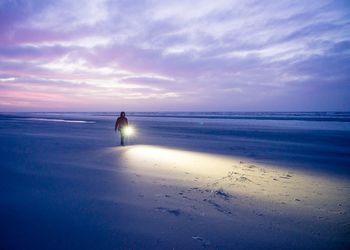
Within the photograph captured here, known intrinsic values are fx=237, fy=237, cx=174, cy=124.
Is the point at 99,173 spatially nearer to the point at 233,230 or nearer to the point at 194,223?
the point at 194,223

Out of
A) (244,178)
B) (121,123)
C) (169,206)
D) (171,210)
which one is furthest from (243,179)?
(121,123)

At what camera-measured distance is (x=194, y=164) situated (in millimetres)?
10242

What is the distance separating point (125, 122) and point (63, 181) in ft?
29.9

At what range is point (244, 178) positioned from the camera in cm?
825

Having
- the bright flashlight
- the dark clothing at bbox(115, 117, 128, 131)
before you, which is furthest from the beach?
the bright flashlight

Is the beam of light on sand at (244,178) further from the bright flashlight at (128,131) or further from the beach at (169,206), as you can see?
the bright flashlight at (128,131)

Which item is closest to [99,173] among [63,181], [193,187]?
[63,181]

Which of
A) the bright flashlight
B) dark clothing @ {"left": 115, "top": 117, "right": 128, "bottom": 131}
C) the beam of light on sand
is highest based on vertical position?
dark clothing @ {"left": 115, "top": 117, "right": 128, "bottom": 131}

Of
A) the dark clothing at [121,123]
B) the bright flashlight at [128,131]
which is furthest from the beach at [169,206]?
the bright flashlight at [128,131]

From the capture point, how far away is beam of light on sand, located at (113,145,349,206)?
6.71 m

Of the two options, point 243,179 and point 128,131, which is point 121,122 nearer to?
point 128,131

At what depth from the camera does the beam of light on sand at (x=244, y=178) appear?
22.0 feet

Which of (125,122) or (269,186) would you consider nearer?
(269,186)

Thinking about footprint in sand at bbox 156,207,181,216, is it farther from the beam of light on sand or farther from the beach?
the beam of light on sand
